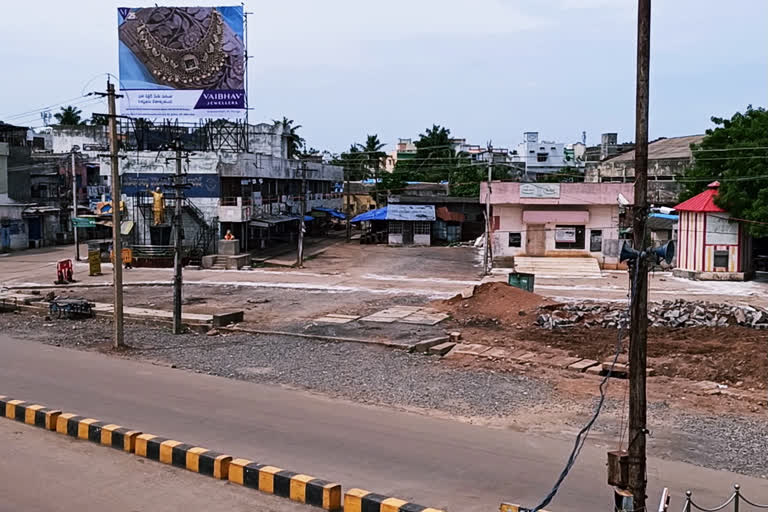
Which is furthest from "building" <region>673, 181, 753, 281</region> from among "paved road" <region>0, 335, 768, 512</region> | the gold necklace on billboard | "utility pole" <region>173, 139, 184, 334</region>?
the gold necklace on billboard

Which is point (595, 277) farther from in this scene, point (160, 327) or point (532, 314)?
point (160, 327)

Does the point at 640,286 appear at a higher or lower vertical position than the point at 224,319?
higher

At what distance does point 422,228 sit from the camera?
54.4 meters

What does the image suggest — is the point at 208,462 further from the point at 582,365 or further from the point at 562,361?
the point at 562,361

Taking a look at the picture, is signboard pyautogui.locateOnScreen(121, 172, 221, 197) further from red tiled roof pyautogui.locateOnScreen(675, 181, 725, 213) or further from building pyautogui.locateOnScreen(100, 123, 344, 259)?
red tiled roof pyautogui.locateOnScreen(675, 181, 725, 213)

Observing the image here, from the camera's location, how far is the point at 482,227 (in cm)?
5691

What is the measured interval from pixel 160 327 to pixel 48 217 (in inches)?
1337

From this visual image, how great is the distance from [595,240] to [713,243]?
712 centimetres

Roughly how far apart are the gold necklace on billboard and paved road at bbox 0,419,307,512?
1486 inches

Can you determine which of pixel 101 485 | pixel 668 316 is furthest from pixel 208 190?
pixel 101 485

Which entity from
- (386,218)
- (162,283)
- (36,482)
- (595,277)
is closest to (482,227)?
(386,218)

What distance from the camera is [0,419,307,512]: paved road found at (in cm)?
930

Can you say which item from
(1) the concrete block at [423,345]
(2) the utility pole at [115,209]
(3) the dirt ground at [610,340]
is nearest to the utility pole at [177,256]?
(2) the utility pole at [115,209]

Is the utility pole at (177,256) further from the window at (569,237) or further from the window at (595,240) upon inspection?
the window at (595,240)
